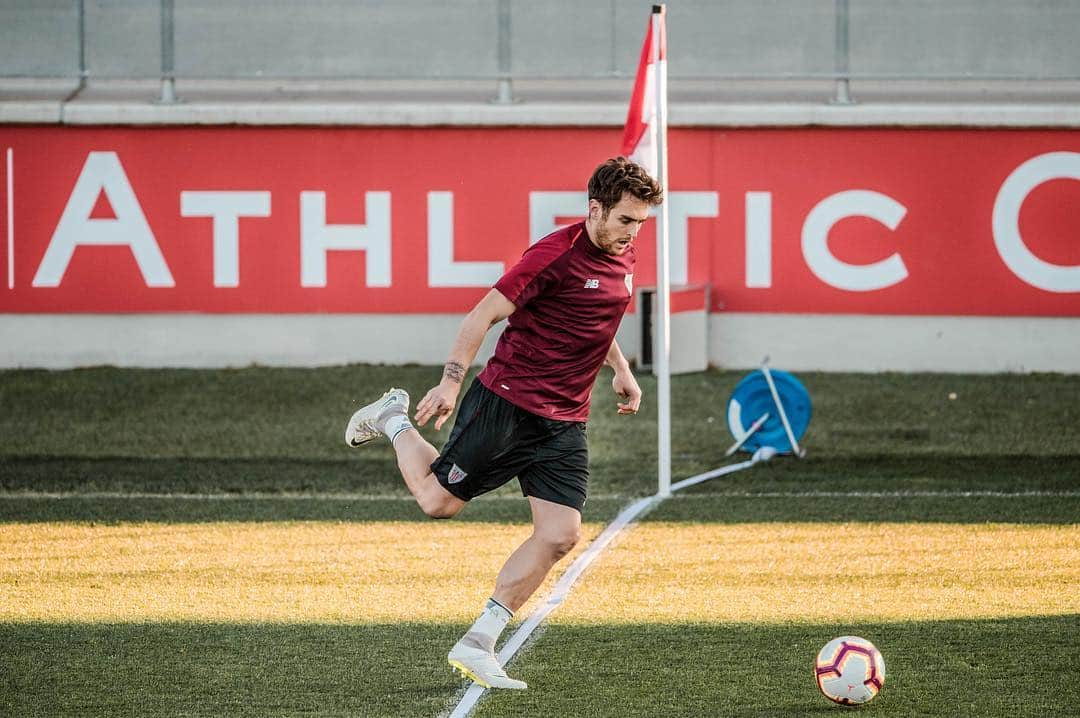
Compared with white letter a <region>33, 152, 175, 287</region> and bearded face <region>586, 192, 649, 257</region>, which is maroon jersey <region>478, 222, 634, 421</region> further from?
white letter a <region>33, 152, 175, 287</region>

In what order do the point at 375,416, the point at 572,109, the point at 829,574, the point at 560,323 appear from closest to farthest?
the point at 560,323
the point at 375,416
the point at 829,574
the point at 572,109

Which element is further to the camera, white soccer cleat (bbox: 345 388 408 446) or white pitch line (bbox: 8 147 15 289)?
white pitch line (bbox: 8 147 15 289)

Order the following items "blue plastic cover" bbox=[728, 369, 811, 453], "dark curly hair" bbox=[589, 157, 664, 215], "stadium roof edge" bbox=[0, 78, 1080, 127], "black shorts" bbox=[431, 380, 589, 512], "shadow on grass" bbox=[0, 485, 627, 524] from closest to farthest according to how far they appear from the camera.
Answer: "dark curly hair" bbox=[589, 157, 664, 215]
"black shorts" bbox=[431, 380, 589, 512]
"shadow on grass" bbox=[0, 485, 627, 524]
"blue plastic cover" bbox=[728, 369, 811, 453]
"stadium roof edge" bbox=[0, 78, 1080, 127]

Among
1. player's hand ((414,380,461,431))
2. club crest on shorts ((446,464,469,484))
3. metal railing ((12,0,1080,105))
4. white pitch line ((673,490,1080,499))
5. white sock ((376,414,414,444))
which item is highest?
metal railing ((12,0,1080,105))

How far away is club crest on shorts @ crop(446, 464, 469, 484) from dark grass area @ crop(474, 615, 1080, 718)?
2.57 feet

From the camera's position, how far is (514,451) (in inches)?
238

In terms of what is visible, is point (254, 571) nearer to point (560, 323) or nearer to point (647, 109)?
point (560, 323)

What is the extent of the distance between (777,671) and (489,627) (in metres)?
1.15

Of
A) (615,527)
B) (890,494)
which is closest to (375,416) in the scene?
(615,527)

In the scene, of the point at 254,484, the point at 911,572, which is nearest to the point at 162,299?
the point at 254,484

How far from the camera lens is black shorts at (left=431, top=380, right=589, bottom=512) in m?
6.01

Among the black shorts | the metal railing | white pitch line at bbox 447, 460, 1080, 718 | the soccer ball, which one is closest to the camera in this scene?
the soccer ball

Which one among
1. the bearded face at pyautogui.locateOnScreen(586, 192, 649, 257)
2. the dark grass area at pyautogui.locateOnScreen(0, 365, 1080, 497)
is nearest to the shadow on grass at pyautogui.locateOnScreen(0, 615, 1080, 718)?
the bearded face at pyautogui.locateOnScreen(586, 192, 649, 257)

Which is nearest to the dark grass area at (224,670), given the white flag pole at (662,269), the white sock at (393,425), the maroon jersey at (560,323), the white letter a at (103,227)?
the white sock at (393,425)
